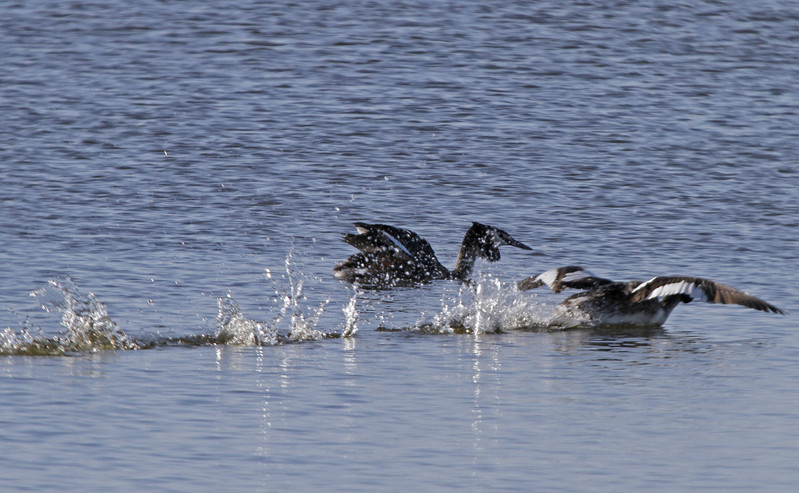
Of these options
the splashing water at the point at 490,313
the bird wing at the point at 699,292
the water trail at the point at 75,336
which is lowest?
the splashing water at the point at 490,313

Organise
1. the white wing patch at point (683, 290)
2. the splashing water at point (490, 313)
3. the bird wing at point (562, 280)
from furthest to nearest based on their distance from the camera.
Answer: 1. the bird wing at point (562, 280)
2. the splashing water at point (490, 313)
3. the white wing patch at point (683, 290)

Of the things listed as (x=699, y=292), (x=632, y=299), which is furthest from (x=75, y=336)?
Result: (x=699, y=292)

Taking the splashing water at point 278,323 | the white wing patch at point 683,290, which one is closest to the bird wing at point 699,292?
the white wing patch at point 683,290

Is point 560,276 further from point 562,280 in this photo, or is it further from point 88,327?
point 88,327

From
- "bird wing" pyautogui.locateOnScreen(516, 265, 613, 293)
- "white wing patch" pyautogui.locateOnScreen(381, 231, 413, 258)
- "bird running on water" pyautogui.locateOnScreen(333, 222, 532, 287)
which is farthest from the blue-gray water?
"white wing patch" pyautogui.locateOnScreen(381, 231, 413, 258)

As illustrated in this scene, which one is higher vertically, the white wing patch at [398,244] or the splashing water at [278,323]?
the white wing patch at [398,244]

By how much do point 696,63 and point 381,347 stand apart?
14360 millimetres

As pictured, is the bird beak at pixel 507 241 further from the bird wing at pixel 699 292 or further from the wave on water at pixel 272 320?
the bird wing at pixel 699 292

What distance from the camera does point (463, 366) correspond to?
348 inches

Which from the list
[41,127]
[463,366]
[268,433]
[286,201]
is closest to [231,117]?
[41,127]

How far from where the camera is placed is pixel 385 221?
49.0 feet

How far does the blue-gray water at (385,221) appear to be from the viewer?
6.85m

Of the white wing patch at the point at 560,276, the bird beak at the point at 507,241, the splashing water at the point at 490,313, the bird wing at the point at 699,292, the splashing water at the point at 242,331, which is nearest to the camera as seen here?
the splashing water at the point at 242,331

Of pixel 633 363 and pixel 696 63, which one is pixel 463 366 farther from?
pixel 696 63
